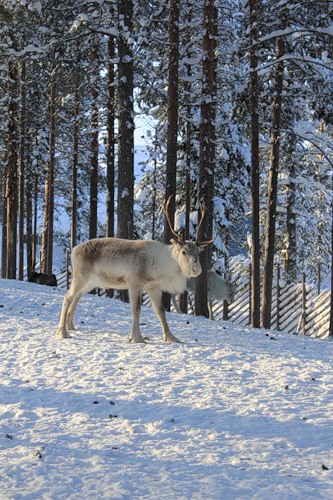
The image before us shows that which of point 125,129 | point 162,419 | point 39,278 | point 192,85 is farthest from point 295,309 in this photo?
point 162,419

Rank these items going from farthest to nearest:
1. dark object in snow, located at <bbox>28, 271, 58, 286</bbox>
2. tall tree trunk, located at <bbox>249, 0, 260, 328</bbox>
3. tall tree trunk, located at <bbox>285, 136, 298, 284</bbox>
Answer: tall tree trunk, located at <bbox>285, 136, 298, 284</bbox>, dark object in snow, located at <bbox>28, 271, 58, 286</bbox>, tall tree trunk, located at <bbox>249, 0, 260, 328</bbox>

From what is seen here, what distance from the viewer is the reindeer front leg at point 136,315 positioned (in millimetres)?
9375

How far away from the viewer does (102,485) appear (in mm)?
4238

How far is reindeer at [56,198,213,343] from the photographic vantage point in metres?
9.60

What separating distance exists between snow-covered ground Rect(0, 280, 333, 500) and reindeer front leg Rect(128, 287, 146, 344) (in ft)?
0.64

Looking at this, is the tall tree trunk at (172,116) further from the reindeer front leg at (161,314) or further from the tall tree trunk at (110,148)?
the reindeer front leg at (161,314)

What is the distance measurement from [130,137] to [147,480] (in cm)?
1175

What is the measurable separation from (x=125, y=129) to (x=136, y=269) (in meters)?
6.23

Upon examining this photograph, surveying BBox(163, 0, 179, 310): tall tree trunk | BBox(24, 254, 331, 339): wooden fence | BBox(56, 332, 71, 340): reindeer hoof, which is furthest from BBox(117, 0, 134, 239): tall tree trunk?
BBox(24, 254, 331, 339): wooden fence

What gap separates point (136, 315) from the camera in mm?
9508

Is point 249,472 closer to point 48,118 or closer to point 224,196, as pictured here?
point 224,196

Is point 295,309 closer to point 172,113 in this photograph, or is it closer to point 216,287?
point 216,287

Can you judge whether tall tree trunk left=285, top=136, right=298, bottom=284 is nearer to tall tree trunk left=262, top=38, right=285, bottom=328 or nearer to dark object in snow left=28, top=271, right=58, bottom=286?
tall tree trunk left=262, top=38, right=285, bottom=328

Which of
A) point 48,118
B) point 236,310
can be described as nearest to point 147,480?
point 236,310
